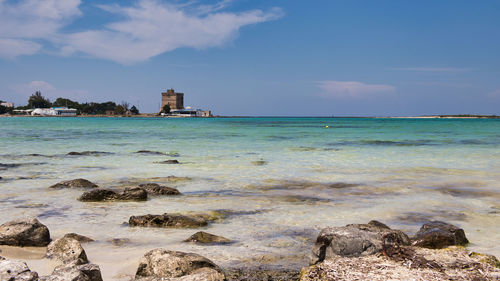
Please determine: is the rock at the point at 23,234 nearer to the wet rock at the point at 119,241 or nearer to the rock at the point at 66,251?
the rock at the point at 66,251

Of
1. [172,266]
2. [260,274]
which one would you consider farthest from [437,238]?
[172,266]

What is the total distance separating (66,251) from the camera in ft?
17.2

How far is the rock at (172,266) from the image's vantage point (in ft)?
14.8

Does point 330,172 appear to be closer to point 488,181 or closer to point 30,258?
point 488,181

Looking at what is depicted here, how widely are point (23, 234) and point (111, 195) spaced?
327cm

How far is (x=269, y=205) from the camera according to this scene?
8750 mm

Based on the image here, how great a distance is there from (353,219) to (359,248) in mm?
3174

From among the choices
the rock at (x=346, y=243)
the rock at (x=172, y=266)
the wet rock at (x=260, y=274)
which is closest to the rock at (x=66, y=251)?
the rock at (x=172, y=266)

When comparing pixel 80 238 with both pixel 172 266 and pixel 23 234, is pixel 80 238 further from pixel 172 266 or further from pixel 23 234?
pixel 172 266

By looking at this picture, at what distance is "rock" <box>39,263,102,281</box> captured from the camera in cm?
393

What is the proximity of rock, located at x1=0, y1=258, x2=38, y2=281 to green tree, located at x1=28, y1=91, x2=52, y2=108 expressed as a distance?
206 metres

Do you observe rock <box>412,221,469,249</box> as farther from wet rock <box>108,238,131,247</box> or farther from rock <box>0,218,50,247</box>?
rock <box>0,218,50,247</box>

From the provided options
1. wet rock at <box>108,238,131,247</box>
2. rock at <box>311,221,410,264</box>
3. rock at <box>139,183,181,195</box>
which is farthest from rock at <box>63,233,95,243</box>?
rock at <box>139,183,181,195</box>

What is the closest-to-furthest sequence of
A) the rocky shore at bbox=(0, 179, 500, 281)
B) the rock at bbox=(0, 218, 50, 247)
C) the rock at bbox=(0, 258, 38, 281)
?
the rock at bbox=(0, 258, 38, 281)
the rocky shore at bbox=(0, 179, 500, 281)
the rock at bbox=(0, 218, 50, 247)
